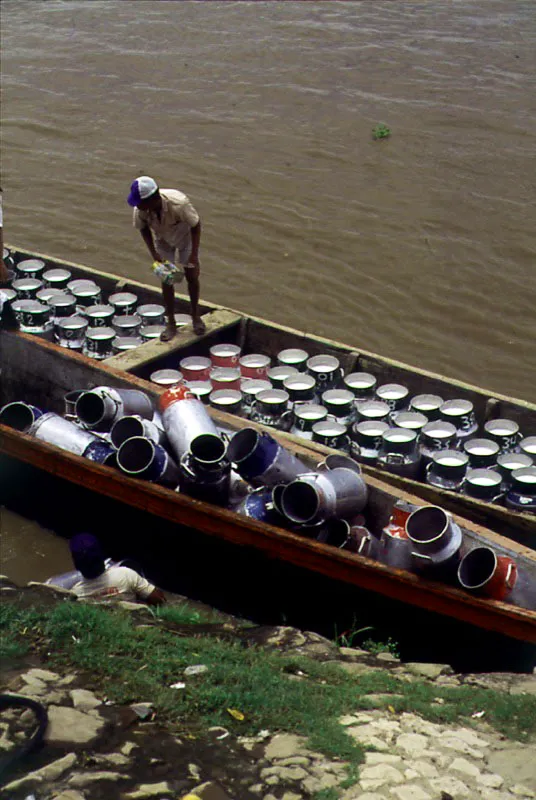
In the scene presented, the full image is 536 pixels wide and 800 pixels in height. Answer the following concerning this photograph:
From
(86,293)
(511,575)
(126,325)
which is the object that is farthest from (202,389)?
(511,575)

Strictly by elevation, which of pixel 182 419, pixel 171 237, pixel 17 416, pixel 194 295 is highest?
pixel 171 237

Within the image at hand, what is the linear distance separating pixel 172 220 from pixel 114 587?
3495 millimetres

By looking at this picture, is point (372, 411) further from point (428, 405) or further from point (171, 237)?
point (171, 237)

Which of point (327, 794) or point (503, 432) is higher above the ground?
point (327, 794)

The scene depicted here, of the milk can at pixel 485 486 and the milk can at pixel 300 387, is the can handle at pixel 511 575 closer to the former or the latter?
the milk can at pixel 485 486

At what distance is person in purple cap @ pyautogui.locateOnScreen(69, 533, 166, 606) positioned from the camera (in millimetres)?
5914

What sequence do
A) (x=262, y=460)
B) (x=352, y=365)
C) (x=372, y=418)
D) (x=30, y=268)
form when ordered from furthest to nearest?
(x=30, y=268) → (x=352, y=365) → (x=372, y=418) → (x=262, y=460)

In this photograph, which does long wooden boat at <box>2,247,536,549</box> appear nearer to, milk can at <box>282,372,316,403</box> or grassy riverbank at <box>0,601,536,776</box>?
milk can at <box>282,372,316,403</box>

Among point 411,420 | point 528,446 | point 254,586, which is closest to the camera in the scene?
point 254,586

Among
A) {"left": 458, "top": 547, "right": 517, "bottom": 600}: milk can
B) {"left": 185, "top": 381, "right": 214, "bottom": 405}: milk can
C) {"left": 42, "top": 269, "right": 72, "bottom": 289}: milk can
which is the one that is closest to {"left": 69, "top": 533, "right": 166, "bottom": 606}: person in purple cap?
{"left": 458, "top": 547, "right": 517, "bottom": 600}: milk can

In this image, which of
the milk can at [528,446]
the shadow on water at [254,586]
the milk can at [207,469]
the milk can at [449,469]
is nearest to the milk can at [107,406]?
the shadow on water at [254,586]

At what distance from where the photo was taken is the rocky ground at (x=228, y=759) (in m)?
3.92

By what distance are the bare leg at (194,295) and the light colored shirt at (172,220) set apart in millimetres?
239

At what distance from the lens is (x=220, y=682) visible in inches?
190
